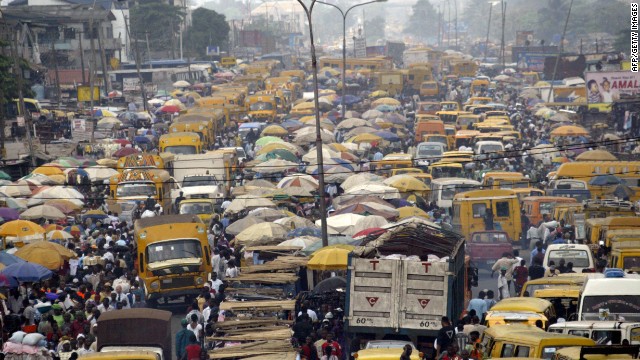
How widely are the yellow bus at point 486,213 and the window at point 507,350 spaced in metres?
16.1

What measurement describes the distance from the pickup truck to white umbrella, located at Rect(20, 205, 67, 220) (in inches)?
405

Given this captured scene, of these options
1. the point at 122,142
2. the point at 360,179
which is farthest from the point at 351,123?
the point at 360,179

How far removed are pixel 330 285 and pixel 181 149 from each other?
23.6 m

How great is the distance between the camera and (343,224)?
30328 millimetres

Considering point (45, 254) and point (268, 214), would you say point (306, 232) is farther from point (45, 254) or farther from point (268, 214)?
point (45, 254)

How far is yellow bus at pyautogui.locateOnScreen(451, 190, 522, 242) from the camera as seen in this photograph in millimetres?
32156

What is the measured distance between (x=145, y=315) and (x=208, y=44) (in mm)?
108394

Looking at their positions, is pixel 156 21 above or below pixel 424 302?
below

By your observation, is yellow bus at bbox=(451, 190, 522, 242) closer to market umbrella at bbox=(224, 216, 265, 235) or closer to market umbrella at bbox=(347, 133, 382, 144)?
market umbrella at bbox=(224, 216, 265, 235)

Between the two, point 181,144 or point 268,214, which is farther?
point 181,144

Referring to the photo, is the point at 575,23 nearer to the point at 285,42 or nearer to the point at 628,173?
the point at 285,42

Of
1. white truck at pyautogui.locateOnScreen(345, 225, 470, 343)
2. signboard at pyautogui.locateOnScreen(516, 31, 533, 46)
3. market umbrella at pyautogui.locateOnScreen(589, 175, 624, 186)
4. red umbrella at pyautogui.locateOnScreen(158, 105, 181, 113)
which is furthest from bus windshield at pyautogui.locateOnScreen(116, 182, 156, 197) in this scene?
signboard at pyautogui.locateOnScreen(516, 31, 533, 46)

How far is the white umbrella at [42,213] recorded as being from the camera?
32.6 m

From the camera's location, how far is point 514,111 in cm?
6800
